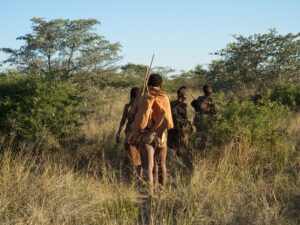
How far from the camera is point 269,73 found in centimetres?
1527

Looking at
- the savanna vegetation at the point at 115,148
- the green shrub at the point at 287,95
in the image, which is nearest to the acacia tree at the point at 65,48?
the savanna vegetation at the point at 115,148

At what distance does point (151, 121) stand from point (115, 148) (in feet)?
8.64

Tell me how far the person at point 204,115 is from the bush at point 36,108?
2224mm

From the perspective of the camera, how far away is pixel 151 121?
639cm

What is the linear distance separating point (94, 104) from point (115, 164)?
4.02 m

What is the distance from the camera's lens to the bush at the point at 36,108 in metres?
8.23

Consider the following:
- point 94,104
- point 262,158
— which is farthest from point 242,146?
point 94,104

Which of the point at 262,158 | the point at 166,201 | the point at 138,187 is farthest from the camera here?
the point at 262,158

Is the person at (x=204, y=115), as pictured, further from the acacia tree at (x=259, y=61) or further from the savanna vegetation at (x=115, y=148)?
the acacia tree at (x=259, y=61)

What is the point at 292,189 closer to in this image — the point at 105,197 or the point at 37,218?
the point at 105,197

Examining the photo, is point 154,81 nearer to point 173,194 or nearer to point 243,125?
point 173,194

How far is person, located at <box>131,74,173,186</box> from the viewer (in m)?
6.25

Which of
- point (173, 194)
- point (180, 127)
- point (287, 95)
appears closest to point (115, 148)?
point (180, 127)

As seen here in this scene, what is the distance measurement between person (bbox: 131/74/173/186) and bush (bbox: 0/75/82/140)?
2.51m
